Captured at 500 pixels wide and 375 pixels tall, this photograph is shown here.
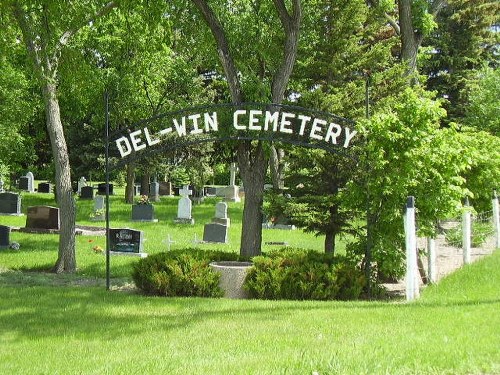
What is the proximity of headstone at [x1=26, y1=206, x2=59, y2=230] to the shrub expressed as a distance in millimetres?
10235

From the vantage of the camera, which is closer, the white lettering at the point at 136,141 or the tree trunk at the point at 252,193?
the white lettering at the point at 136,141

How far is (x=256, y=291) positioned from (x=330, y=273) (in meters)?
1.33

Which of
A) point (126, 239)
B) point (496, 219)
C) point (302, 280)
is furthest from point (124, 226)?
point (302, 280)

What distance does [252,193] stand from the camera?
13.5 m

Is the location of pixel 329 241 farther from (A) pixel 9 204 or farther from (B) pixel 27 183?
(B) pixel 27 183

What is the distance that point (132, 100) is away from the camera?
1196 inches

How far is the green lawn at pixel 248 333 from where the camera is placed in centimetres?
573

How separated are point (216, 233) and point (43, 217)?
595 centimetres

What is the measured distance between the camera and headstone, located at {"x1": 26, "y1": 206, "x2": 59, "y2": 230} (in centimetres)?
2116

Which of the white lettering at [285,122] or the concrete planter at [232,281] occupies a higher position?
the white lettering at [285,122]

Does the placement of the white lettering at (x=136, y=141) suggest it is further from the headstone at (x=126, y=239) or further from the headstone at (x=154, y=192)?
the headstone at (x=154, y=192)

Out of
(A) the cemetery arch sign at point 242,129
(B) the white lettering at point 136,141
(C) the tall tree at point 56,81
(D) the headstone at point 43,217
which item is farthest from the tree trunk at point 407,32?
(B) the white lettering at point 136,141

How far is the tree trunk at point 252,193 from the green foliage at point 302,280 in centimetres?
221

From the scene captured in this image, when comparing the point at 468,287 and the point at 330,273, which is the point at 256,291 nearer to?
the point at 330,273
